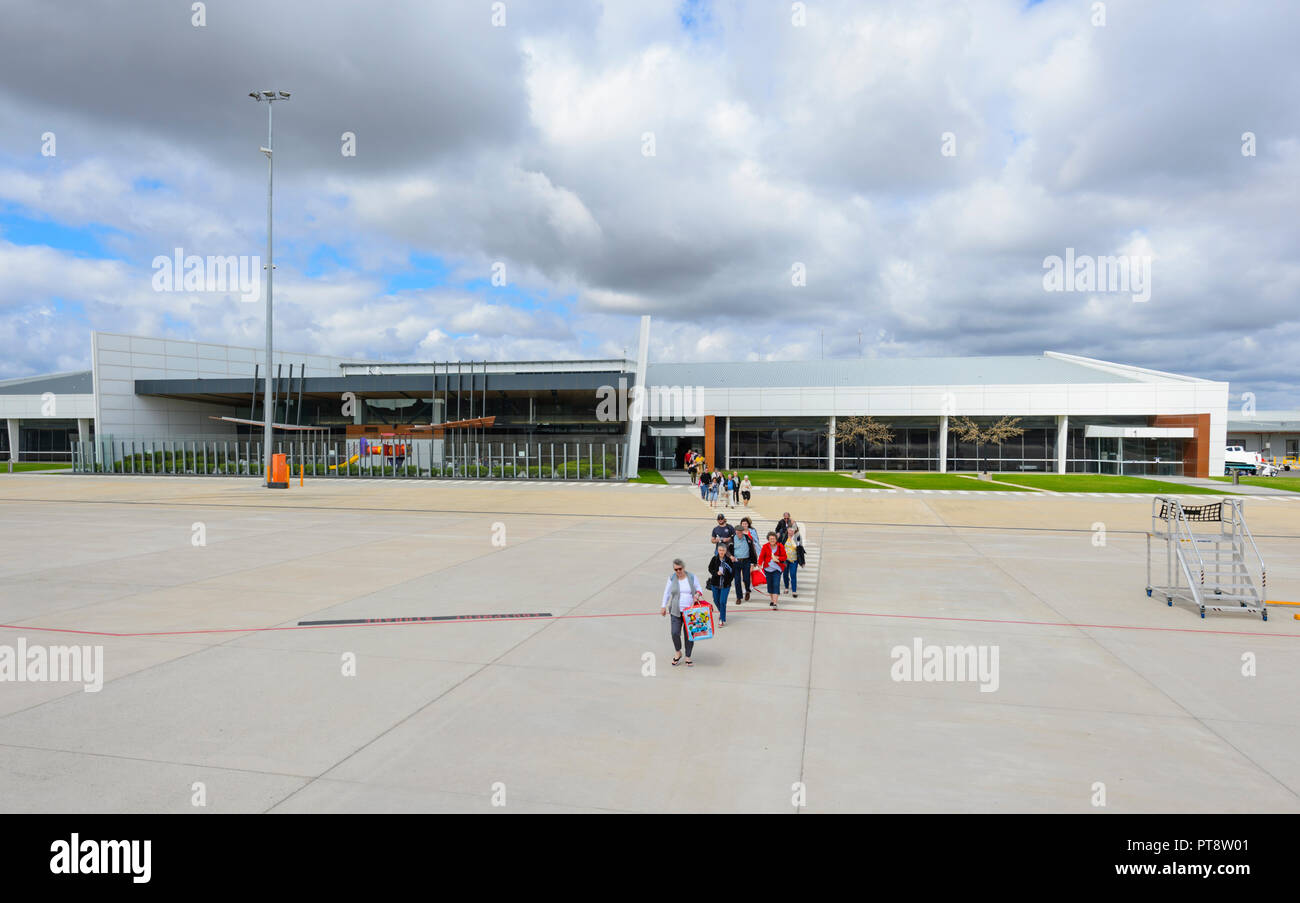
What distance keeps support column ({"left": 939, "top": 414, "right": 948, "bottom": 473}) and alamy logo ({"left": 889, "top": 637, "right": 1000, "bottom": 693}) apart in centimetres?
5433

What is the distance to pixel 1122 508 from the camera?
3447 cm

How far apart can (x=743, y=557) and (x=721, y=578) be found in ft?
5.73

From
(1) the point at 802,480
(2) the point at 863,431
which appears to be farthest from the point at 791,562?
(2) the point at 863,431

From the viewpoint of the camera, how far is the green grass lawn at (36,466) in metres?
63.0

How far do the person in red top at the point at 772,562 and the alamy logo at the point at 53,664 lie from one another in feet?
31.0

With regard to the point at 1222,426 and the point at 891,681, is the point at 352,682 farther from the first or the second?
the point at 1222,426

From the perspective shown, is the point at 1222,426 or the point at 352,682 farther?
the point at 1222,426

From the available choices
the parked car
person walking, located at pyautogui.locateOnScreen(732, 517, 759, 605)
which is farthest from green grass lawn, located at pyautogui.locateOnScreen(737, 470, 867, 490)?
the parked car

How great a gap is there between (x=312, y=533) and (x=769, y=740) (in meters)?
18.9

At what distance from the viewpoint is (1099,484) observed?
4884 centimetres

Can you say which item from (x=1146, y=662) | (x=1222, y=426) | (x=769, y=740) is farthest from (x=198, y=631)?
(x=1222, y=426)

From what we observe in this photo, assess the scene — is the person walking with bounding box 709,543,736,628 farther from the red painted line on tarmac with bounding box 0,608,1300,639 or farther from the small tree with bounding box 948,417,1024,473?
the small tree with bounding box 948,417,1024,473

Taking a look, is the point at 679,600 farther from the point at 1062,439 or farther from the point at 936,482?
the point at 1062,439
